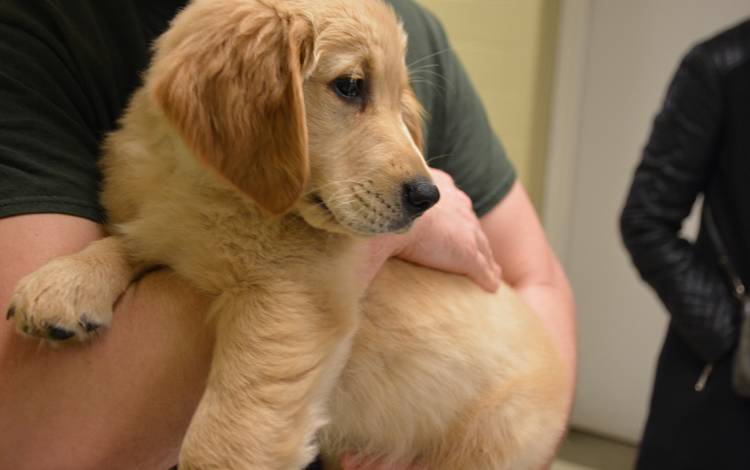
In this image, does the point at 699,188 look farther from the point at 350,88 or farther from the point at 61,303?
the point at 61,303

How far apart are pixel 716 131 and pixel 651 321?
1.38 metres

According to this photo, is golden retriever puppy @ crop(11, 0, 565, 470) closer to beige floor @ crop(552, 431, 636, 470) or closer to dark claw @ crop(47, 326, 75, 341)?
dark claw @ crop(47, 326, 75, 341)

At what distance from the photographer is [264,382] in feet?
2.89

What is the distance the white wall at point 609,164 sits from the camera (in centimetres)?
280

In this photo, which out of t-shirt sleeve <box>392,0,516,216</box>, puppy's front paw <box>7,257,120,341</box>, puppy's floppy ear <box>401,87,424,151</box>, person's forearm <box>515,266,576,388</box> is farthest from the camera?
person's forearm <box>515,266,576,388</box>

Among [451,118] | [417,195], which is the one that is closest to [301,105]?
[417,195]

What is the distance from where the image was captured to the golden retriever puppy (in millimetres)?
855

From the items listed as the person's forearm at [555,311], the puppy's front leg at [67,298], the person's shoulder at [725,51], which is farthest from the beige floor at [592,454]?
the puppy's front leg at [67,298]

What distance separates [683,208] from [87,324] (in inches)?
65.1

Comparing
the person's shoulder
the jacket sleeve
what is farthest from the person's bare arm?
the person's shoulder

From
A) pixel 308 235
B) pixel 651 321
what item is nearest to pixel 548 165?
pixel 651 321

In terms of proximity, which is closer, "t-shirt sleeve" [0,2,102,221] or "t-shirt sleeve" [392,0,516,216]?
"t-shirt sleeve" [0,2,102,221]

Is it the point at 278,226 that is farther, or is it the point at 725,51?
the point at 725,51

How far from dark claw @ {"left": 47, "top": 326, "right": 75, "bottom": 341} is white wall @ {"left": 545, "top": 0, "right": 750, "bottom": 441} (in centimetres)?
239
